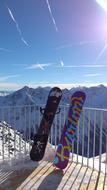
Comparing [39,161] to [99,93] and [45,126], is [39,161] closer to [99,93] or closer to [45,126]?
[45,126]

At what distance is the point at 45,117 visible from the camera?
445cm

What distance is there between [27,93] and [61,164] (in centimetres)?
17253

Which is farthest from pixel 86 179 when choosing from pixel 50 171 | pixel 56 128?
pixel 56 128

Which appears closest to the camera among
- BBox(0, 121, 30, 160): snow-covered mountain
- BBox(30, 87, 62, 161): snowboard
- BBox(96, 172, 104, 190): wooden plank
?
BBox(96, 172, 104, 190): wooden plank

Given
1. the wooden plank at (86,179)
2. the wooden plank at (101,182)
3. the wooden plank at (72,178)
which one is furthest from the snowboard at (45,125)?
the wooden plank at (101,182)

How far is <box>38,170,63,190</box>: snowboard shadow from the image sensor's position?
3.50m

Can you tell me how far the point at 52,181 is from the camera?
3.69m

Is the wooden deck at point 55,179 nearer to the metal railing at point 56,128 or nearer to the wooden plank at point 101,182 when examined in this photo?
the wooden plank at point 101,182

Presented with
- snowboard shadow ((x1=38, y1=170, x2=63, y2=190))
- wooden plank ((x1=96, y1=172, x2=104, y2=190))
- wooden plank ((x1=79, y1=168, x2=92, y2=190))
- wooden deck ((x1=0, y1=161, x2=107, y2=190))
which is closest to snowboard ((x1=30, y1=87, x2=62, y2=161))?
wooden deck ((x1=0, y1=161, x2=107, y2=190))

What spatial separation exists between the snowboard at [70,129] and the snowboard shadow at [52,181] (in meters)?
0.19

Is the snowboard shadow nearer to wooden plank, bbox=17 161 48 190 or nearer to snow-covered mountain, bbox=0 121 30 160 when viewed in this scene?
wooden plank, bbox=17 161 48 190

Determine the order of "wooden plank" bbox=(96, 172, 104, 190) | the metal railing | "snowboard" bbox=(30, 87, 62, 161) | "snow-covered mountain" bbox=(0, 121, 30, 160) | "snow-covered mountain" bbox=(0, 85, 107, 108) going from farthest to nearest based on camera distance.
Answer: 1. "snow-covered mountain" bbox=(0, 85, 107, 108)
2. "snow-covered mountain" bbox=(0, 121, 30, 160)
3. "snowboard" bbox=(30, 87, 62, 161)
4. the metal railing
5. "wooden plank" bbox=(96, 172, 104, 190)

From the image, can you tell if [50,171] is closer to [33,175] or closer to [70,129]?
[33,175]

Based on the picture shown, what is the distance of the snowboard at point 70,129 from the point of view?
4.17 metres
